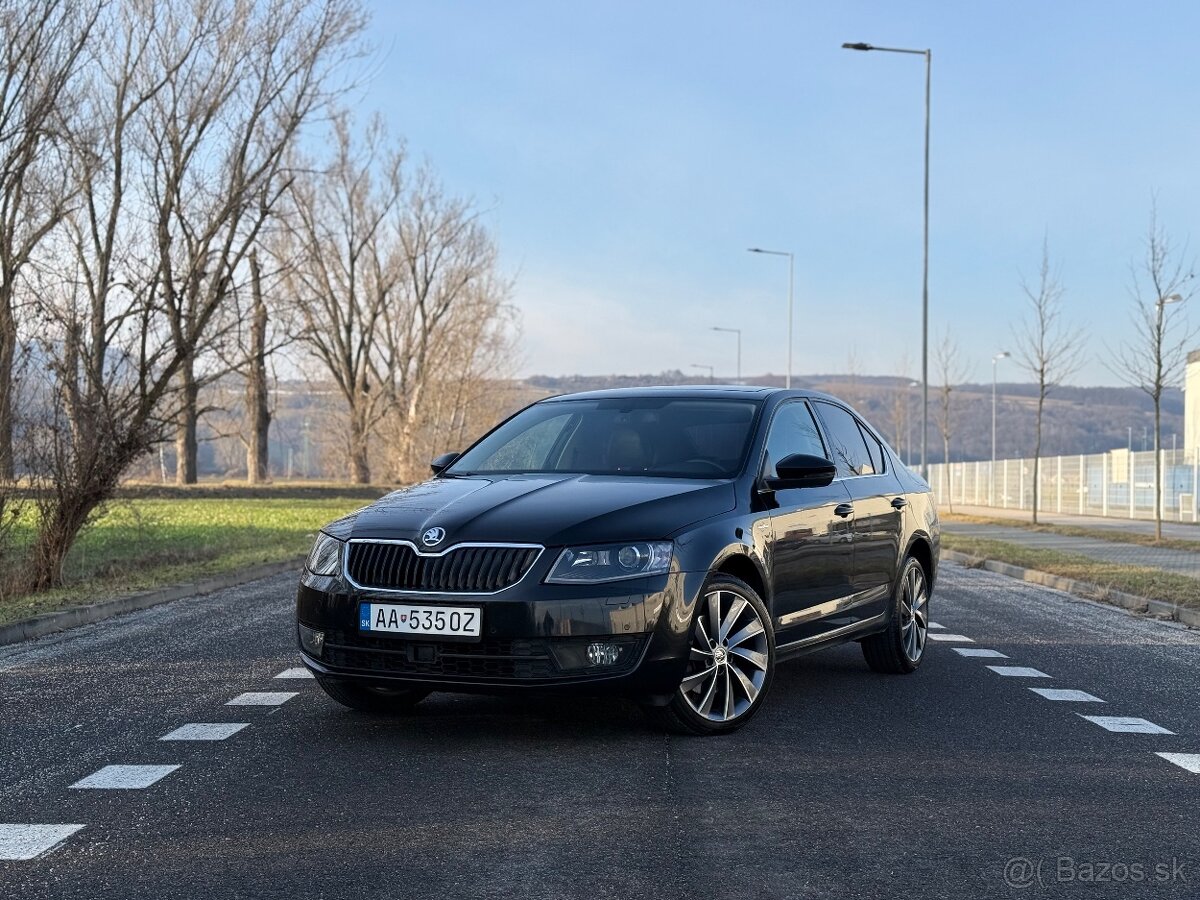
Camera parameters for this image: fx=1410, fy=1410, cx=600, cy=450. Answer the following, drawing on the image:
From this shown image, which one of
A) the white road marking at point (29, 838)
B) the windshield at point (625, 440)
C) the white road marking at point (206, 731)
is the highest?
the windshield at point (625, 440)

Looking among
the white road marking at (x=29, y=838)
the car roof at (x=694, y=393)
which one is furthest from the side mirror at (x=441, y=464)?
the white road marking at (x=29, y=838)

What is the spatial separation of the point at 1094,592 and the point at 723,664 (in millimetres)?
9779

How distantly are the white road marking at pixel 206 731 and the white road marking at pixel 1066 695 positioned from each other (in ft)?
13.9

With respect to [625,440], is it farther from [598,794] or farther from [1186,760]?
[1186,760]

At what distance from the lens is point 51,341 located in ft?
41.4

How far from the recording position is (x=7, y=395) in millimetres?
12523

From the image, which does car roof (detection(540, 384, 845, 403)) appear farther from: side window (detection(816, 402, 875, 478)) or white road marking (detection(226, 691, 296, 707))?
white road marking (detection(226, 691, 296, 707))

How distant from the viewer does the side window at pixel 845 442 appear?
8.02 metres

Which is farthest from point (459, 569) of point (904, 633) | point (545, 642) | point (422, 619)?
point (904, 633)

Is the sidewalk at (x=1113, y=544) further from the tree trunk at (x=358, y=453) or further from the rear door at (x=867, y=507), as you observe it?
the tree trunk at (x=358, y=453)

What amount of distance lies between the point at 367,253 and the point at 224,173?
35.9m

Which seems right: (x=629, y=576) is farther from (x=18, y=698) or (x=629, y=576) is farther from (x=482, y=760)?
(x=18, y=698)

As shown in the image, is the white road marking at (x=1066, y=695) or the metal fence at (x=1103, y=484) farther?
the metal fence at (x=1103, y=484)

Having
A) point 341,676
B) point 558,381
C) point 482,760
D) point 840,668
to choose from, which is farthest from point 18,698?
point 558,381
